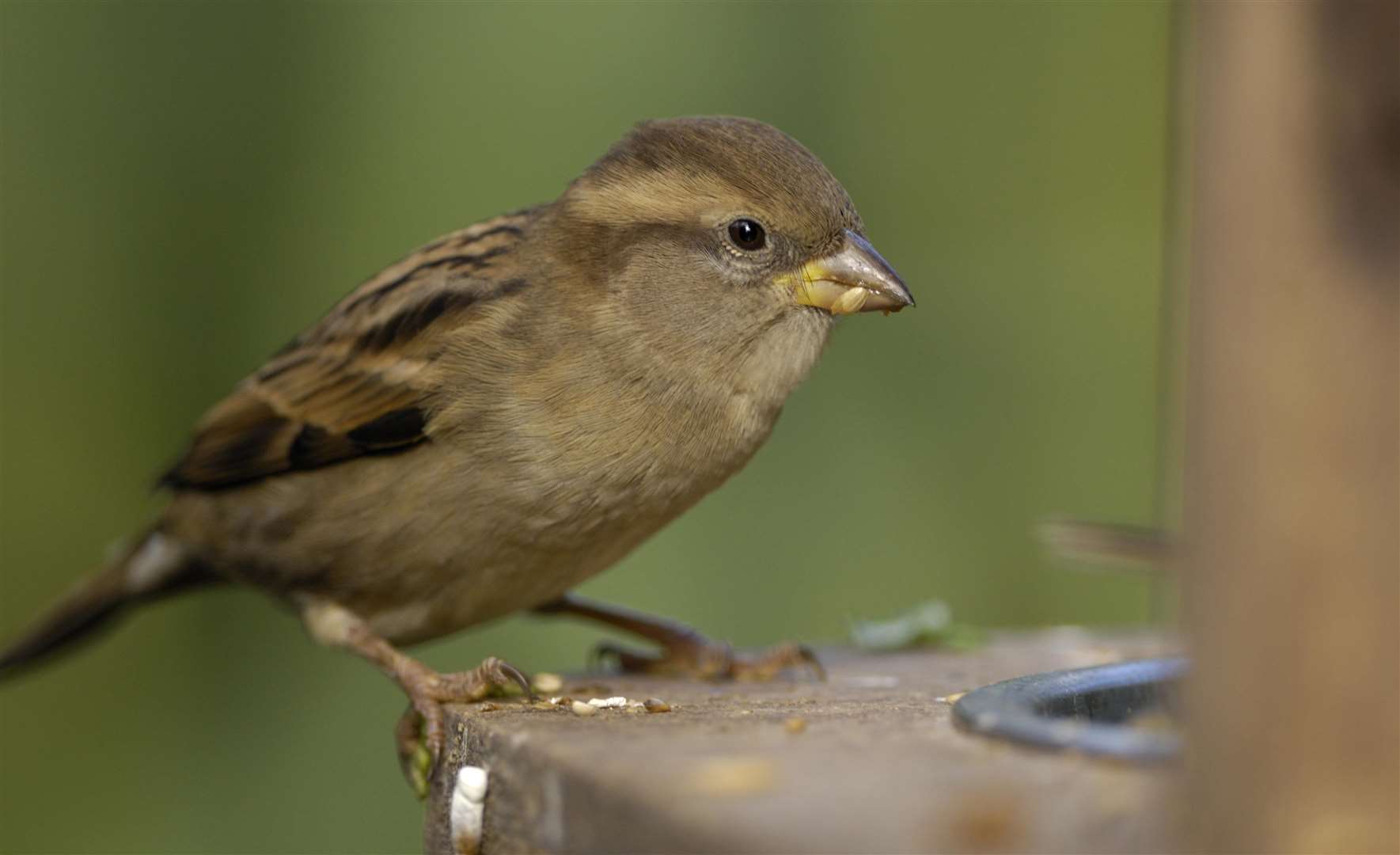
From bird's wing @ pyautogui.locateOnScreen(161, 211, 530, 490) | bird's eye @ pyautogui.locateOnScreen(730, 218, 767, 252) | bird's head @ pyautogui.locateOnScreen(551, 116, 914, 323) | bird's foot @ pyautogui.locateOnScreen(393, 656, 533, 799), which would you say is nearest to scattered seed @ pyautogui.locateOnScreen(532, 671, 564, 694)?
bird's foot @ pyautogui.locateOnScreen(393, 656, 533, 799)

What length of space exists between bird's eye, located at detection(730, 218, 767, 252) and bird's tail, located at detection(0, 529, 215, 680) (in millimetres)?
1470

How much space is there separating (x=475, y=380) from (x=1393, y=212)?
1.88 metres

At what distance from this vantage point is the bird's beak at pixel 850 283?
109 inches

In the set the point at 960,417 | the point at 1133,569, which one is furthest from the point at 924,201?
the point at 1133,569

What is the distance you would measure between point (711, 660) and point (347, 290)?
276cm

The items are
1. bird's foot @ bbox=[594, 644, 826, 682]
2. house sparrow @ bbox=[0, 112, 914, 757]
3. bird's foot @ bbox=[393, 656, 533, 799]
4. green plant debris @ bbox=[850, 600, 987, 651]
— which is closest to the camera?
bird's foot @ bbox=[393, 656, 533, 799]

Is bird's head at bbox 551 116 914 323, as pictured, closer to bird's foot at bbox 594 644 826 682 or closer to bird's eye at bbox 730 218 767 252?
bird's eye at bbox 730 218 767 252

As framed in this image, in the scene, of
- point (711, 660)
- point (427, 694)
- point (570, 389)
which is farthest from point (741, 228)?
point (427, 694)

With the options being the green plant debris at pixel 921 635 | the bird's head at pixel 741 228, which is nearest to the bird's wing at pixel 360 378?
the bird's head at pixel 741 228

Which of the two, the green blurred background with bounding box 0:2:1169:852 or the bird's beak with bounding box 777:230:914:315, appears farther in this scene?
the green blurred background with bounding box 0:2:1169:852

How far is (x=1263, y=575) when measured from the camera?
122 cm

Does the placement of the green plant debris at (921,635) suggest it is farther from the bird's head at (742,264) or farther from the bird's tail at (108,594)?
the bird's tail at (108,594)

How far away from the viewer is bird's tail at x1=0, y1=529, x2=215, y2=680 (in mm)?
3705

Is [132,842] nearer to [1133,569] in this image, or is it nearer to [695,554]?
[695,554]
